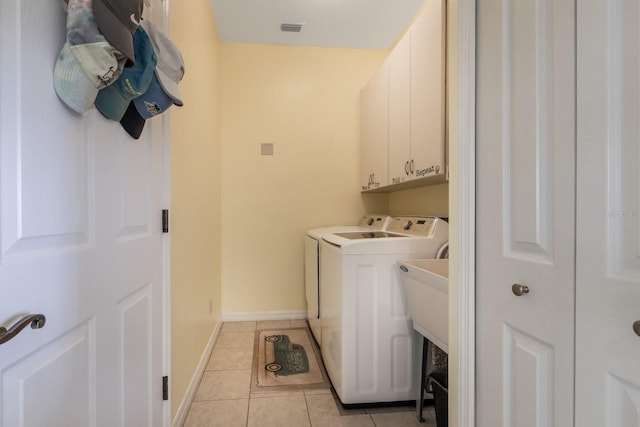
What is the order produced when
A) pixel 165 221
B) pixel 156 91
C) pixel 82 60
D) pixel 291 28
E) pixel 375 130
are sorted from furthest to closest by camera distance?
pixel 291 28
pixel 375 130
pixel 165 221
pixel 156 91
pixel 82 60

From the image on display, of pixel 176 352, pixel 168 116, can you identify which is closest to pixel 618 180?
pixel 168 116

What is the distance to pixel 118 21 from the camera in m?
0.70

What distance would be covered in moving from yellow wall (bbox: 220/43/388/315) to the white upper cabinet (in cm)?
67

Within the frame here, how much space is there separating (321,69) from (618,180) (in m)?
2.88

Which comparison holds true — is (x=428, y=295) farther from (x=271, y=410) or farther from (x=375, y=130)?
(x=375, y=130)

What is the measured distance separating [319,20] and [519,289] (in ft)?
8.58

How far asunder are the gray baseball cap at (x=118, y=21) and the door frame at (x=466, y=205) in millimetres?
943

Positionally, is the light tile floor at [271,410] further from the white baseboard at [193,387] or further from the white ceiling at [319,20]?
the white ceiling at [319,20]

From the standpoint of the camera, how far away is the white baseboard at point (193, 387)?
5.15ft

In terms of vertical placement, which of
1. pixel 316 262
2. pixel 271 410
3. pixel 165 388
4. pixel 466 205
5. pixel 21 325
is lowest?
pixel 271 410

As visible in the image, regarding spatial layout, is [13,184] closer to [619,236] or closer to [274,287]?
[619,236]

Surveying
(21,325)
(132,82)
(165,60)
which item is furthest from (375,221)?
(21,325)

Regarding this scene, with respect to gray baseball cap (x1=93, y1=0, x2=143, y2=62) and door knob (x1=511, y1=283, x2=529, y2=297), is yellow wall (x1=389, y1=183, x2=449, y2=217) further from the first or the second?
gray baseball cap (x1=93, y1=0, x2=143, y2=62)

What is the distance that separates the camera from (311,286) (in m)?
2.60
